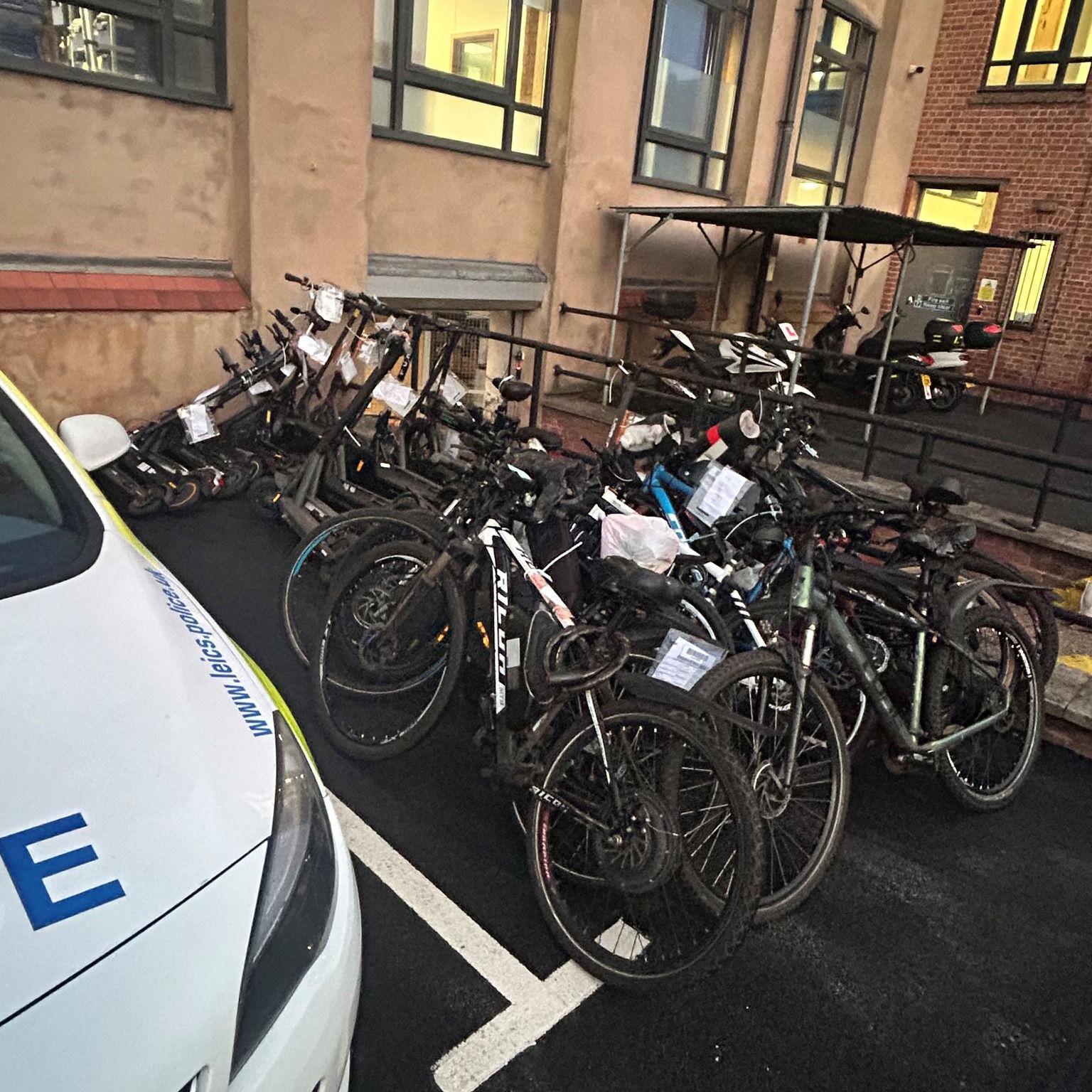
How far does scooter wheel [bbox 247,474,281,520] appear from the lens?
17.3ft

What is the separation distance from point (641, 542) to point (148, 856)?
213 cm

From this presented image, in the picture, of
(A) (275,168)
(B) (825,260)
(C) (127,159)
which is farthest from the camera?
(B) (825,260)

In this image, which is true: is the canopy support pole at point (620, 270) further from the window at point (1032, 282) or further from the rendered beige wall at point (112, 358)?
the window at point (1032, 282)

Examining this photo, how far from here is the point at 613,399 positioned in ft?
28.0

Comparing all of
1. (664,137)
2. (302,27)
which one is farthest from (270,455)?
(664,137)

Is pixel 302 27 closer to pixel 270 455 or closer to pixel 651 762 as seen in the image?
pixel 270 455

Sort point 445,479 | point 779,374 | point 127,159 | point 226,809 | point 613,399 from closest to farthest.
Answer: point 226,809
point 445,479
point 127,159
point 779,374
point 613,399

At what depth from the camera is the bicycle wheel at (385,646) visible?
2.96 meters

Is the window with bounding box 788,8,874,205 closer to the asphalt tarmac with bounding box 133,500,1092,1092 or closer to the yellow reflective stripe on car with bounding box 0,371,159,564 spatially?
the asphalt tarmac with bounding box 133,500,1092,1092

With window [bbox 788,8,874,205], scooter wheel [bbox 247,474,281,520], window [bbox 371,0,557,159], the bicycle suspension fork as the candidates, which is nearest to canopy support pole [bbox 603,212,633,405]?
window [bbox 371,0,557,159]

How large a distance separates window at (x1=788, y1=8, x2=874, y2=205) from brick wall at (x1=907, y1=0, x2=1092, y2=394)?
176cm

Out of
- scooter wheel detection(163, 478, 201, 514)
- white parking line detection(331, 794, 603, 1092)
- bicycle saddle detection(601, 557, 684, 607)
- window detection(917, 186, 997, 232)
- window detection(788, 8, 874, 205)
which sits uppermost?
→ window detection(788, 8, 874, 205)

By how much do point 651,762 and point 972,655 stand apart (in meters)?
1.41

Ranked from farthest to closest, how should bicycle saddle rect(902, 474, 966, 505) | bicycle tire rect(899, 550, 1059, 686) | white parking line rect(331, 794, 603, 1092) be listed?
1. bicycle tire rect(899, 550, 1059, 686)
2. bicycle saddle rect(902, 474, 966, 505)
3. white parking line rect(331, 794, 603, 1092)
